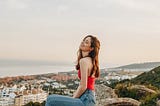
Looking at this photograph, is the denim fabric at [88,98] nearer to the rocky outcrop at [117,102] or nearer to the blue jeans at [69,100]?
the blue jeans at [69,100]

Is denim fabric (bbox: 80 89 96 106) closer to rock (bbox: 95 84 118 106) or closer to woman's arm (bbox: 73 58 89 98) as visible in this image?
woman's arm (bbox: 73 58 89 98)

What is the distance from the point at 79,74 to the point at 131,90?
10.4 meters

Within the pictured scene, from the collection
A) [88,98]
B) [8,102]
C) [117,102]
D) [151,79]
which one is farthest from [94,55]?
[8,102]

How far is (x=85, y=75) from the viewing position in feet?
13.1

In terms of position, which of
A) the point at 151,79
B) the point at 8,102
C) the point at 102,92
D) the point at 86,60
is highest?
the point at 86,60

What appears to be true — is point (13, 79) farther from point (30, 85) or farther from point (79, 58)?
point (79, 58)

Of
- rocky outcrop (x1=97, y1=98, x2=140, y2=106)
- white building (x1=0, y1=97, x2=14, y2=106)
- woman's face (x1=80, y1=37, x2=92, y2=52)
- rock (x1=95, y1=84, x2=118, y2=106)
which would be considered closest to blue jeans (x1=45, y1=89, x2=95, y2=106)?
woman's face (x1=80, y1=37, x2=92, y2=52)

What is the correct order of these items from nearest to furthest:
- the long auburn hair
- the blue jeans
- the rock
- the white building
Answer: the blue jeans → the long auburn hair → the rock → the white building

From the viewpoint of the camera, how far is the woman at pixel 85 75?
12.8 ft

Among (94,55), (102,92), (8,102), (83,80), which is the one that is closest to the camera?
(83,80)

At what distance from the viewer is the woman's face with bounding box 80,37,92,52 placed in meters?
4.15

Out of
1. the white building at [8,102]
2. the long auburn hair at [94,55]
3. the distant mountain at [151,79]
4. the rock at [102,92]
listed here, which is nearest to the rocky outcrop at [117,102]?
the rock at [102,92]

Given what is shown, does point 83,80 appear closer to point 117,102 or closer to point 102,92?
point 117,102

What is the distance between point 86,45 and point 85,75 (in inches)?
12.9
